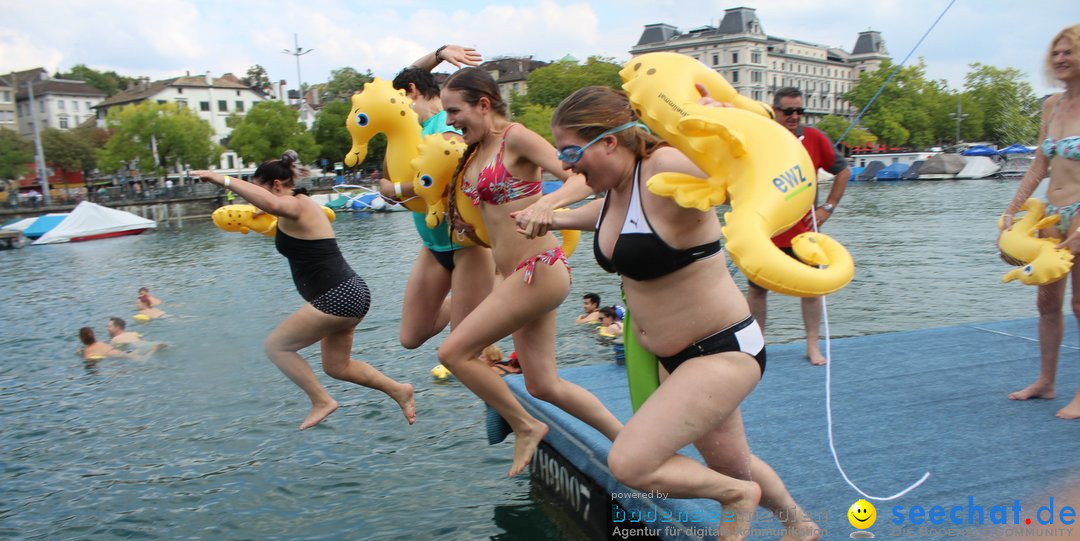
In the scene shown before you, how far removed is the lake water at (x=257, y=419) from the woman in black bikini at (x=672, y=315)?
254cm

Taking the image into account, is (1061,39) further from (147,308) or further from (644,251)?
(147,308)

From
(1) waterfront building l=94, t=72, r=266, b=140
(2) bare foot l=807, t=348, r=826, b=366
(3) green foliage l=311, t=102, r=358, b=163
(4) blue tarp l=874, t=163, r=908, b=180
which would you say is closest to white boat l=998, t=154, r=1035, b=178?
(4) blue tarp l=874, t=163, r=908, b=180

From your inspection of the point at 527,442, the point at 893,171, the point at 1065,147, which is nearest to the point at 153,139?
the point at 893,171

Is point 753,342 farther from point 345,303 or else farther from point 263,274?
point 263,274

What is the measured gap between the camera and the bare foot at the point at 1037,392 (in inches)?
212

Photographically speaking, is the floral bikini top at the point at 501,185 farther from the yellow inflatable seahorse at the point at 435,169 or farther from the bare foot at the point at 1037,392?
the bare foot at the point at 1037,392

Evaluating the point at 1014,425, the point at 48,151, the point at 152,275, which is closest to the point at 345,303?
the point at 1014,425

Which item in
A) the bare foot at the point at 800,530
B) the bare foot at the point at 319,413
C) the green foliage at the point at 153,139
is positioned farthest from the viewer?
the green foliage at the point at 153,139

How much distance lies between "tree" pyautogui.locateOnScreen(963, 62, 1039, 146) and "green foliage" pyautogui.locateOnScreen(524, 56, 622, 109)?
1690 inches

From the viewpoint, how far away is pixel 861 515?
12.3 ft

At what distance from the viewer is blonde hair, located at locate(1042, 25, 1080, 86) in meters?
4.90

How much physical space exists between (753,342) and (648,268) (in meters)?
0.55

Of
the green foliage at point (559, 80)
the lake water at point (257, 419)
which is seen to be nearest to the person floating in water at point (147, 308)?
the lake water at point (257, 419)

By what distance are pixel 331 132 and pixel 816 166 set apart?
7502 cm
